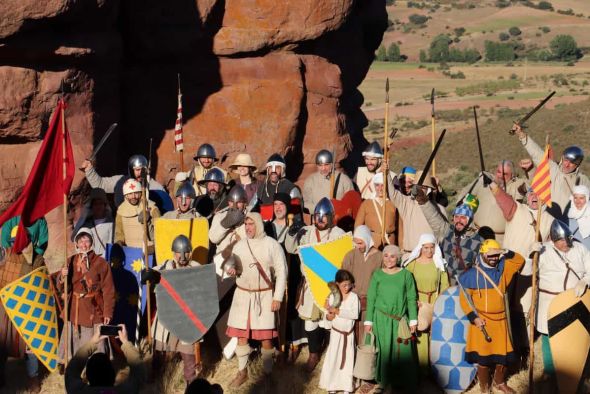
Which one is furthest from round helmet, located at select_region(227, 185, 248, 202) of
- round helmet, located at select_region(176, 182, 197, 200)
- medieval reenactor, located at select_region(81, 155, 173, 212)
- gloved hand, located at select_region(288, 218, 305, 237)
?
medieval reenactor, located at select_region(81, 155, 173, 212)

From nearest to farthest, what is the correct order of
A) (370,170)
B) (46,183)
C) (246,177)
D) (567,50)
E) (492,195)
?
(46,183) → (492,195) → (370,170) → (246,177) → (567,50)

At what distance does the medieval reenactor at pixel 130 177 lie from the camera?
11359mm

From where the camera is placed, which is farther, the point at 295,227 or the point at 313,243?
the point at 295,227

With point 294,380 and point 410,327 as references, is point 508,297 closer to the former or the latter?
point 410,327

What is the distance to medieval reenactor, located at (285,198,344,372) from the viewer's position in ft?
32.2

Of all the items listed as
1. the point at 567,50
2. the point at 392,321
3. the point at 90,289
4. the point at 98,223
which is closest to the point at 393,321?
the point at 392,321

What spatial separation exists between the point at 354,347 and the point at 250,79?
5857mm

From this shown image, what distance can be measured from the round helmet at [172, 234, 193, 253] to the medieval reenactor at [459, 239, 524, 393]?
2498 mm

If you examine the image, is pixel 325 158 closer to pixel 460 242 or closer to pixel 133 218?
pixel 133 218

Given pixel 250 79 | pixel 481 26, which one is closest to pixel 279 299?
pixel 250 79

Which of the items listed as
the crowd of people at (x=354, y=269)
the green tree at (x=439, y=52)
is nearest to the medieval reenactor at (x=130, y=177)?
the crowd of people at (x=354, y=269)

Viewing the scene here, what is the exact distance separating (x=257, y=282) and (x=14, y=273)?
91.6 inches

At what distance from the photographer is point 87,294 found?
30.8ft

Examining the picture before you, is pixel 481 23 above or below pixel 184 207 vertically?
above
